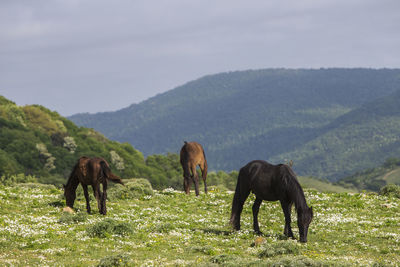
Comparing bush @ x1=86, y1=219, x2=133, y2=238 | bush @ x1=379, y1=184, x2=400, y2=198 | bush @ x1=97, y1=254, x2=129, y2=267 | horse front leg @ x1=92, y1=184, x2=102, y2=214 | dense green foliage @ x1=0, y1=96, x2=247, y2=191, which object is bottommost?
bush @ x1=379, y1=184, x2=400, y2=198

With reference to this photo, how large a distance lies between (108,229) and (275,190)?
23.7 feet

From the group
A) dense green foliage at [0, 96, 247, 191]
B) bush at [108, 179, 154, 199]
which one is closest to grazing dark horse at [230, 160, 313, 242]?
bush at [108, 179, 154, 199]

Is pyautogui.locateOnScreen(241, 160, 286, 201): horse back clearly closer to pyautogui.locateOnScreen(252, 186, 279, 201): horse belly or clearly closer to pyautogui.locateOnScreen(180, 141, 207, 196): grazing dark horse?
pyautogui.locateOnScreen(252, 186, 279, 201): horse belly

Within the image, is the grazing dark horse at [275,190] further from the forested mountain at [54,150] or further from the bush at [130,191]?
the forested mountain at [54,150]

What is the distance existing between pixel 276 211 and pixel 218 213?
10.7ft

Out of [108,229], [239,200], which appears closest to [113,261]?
[108,229]

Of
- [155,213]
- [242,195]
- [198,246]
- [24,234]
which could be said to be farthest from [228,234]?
[24,234]

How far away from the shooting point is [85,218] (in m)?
23.2

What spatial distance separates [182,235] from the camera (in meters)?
21.5

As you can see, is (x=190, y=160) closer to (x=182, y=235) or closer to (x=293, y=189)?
(x=182, y=235)

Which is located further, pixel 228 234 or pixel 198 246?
pixel 228 234

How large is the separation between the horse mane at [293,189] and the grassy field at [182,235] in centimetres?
164

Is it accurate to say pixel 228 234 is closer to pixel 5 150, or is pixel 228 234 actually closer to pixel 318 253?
pixel 318 253

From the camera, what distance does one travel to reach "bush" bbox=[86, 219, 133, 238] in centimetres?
2062
